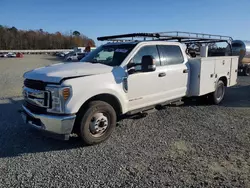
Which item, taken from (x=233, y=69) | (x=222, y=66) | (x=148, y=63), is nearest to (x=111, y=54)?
(x=148, y=63)

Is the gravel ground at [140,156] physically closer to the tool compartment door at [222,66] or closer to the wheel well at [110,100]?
the wheel well at [110,100]

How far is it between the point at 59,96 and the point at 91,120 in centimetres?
82

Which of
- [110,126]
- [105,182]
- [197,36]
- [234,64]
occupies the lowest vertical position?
[105,182]

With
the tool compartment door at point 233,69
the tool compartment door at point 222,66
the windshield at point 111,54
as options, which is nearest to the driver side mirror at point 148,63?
the windshield at point 111,54

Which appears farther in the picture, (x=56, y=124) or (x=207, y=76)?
(x=207, y=76)

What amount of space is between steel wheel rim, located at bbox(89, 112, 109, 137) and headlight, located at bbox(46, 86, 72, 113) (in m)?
0.68

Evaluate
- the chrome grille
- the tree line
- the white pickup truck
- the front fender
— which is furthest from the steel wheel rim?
the tree line

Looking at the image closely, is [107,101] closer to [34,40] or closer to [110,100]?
[110,100]

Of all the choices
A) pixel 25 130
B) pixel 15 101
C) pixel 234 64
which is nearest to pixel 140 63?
pixel 25 130

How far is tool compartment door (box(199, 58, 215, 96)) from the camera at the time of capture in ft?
21.9

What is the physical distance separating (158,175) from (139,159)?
1.87 feet

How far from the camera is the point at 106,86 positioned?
4.59 meters

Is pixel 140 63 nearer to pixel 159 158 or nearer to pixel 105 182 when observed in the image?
pixel 159 158

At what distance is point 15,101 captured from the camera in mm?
8281
